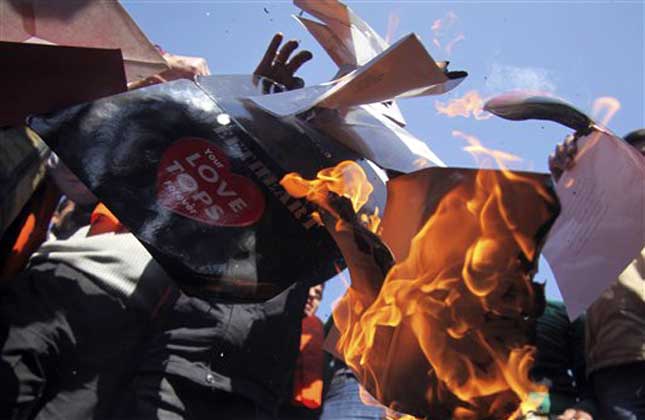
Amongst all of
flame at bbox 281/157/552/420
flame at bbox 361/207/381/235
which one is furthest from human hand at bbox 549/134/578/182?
flame at bbox 361/207/381/235

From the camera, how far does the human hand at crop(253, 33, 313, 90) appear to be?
1600mm

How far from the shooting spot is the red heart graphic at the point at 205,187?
1.20 m

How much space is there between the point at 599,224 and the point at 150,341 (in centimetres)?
147

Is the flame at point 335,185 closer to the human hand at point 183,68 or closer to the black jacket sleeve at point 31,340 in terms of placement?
the human hand at point 183,68

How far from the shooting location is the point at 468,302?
1055mm

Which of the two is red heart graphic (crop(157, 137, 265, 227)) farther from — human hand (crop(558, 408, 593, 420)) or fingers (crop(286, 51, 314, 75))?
human hand (crop(558, 408, 593, 420))

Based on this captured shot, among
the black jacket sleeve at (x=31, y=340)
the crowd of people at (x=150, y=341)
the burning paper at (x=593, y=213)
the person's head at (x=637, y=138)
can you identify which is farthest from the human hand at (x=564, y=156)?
the black jacket sleeve at (x=31, y=340)

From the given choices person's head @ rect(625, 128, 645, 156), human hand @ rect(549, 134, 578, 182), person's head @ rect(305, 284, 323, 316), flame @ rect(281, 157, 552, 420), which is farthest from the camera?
person's head @ rect(305, 284, 323, 316)

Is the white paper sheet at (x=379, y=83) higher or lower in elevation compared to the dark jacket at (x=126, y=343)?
higher

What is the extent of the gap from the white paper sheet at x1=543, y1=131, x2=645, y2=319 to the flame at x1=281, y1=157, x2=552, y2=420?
0.71 feet

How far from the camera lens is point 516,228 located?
1035 mm

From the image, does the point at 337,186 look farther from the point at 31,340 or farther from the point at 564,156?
the point at 31,340

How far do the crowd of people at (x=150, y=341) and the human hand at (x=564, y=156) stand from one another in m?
0.68

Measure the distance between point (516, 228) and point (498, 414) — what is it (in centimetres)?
38
